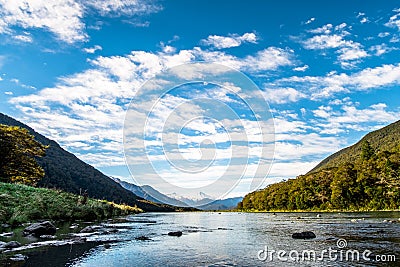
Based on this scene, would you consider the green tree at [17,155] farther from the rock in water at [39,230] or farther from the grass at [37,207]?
the rock in water at [39,230]

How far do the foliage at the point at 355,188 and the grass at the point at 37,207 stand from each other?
97473mm

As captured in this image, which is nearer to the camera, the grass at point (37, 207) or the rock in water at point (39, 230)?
the rock in water at point (39, 230)

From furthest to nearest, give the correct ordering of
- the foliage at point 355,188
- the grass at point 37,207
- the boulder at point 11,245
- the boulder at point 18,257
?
the foliage at point 355,188
the grass at point 37,207
the boulder at point 11,245
the boulder at point 18,257

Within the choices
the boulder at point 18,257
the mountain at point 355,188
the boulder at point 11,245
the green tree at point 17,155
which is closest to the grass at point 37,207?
the boulder at point 11,245

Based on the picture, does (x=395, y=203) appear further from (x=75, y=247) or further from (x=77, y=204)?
(x=75, y=247)

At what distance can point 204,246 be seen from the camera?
2702 centimetres

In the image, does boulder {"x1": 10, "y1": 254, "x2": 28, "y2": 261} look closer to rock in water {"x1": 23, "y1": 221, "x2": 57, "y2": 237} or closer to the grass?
Result: rock in water {"x1": 23, "y1": 221, "x2": 57, "y2": 237}

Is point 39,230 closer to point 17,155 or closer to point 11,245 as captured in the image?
point 11,245

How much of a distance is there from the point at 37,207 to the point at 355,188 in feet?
366

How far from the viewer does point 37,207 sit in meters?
41.8

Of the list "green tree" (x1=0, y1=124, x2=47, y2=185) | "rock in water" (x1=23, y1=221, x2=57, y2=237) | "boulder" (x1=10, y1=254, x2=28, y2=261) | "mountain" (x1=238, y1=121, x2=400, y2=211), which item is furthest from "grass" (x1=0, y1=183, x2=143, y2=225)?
"mountain" (x1=238, y1=121, x2=400, y2=211)

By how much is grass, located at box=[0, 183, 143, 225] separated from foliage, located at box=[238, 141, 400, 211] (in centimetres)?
9747

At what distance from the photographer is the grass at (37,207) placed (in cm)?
3619

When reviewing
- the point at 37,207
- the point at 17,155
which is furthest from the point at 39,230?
the point at 17,155
